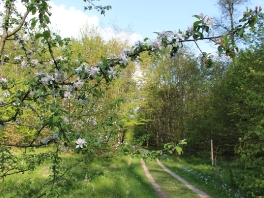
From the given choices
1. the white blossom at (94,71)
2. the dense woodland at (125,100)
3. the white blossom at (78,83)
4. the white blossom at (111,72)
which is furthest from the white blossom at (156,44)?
the white blossom at (78,83)

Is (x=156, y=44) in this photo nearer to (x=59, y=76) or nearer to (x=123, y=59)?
(x=123, y=59)

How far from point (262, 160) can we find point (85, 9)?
7.19 m

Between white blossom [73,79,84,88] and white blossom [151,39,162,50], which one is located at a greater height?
white blossom [151,39,162,50]

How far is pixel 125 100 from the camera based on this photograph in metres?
6.52

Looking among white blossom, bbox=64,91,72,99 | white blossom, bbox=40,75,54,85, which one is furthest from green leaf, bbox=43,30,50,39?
white blossom, bbox=64,91,72,99

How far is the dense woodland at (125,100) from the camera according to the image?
8.34 ft

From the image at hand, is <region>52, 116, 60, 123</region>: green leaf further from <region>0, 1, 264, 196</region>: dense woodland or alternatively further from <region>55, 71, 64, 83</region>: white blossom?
<region>55, 71, 64, 83</region>: white blossom

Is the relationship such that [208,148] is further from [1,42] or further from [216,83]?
[1,42]

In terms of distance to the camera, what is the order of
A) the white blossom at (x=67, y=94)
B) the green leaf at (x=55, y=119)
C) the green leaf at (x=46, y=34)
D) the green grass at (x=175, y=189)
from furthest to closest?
1. the green grass at (x=175, y=189)
2. the white blossom at (x=67, y=94)
3. the green leaf at (x=55, y=119)
4. the green leaf at (x=46, y=34)

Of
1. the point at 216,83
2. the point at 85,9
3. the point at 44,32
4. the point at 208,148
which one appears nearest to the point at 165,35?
the point at 44,32

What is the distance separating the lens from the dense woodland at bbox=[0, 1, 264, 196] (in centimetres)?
254

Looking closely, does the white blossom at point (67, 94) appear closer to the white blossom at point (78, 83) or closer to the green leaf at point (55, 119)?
the white blossom at point (78, 83)

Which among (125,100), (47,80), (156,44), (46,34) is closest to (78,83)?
(47,80)

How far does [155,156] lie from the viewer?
2580mm
